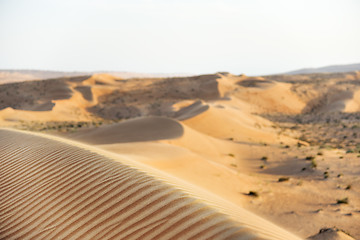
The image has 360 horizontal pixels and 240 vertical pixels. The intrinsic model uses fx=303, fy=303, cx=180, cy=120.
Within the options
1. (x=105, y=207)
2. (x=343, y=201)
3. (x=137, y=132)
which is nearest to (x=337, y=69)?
(x=137, y=132)

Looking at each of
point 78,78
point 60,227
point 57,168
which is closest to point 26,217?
point 60,227

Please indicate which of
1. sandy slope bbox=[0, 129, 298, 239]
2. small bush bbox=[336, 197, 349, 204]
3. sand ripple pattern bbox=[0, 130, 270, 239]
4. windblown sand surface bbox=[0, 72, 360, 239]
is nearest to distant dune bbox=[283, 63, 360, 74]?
windblown sand surface bbox=[0, 72, 360, 239]

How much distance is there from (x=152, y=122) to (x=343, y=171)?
8.18 meters

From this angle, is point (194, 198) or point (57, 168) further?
point (57, 168)

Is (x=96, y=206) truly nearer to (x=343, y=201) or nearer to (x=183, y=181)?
(x=183, y=181)

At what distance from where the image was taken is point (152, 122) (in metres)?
14.2

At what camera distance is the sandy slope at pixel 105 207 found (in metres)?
2.76

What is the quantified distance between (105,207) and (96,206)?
0.13 metres

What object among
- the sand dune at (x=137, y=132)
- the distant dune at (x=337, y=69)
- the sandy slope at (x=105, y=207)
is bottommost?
the sand dune at (x=137, y=132)

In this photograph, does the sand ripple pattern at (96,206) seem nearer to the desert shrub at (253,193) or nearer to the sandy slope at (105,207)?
the sandy slope at (105,207)

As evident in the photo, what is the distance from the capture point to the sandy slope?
276 cm

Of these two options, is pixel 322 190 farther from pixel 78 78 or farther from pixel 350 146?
pixel 78 78

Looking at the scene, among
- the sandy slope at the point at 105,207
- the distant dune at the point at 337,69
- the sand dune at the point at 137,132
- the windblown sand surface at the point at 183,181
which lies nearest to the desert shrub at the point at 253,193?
the windblown sand surface at the point at 183,181

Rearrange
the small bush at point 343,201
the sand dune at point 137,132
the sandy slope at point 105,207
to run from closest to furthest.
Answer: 1. the sandy slope at point 105,207
2. the small bush at point 343,201
3. the sand dune at point 137,132
